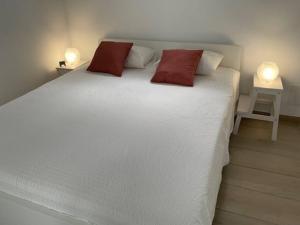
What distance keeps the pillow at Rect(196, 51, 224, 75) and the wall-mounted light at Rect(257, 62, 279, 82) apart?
1.33 feet

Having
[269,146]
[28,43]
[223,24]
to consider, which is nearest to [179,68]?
[223,24]

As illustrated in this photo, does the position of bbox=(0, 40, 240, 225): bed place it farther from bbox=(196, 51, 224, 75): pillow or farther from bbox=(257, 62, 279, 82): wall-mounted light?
bbox=(257, 62, 279, 82): wall-mounted light

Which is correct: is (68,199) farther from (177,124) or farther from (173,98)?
(173,98)

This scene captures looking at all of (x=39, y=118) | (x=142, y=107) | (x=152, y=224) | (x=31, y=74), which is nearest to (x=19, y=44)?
(x=31, y=74)

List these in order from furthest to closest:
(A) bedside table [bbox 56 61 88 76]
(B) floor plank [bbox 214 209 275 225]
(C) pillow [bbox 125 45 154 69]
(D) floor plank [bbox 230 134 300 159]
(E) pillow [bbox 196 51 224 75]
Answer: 1. (A) bedside table [bbox 56 61 88 76]
2. (C) pillow [bbox 125 45 154 69]
3. (E) pillow [bbox 196 51 224 75]
4. (D) floor plank [bbox 230 134 300 159]
5. (B) floor plank [bbox 214 209 275 225]

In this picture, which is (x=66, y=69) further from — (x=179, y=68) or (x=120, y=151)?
(x=120, y=151)

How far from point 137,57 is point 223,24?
93 centimetres

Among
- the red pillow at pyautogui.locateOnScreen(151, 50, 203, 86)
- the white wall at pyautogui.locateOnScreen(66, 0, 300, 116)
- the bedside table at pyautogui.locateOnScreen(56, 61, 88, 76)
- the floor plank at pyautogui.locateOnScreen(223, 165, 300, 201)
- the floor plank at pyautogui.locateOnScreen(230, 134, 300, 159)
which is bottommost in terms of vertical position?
the floor plank at pyautogui.locateOnScreen(223, 165, 300, 201)

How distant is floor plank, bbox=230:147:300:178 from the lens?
6.99 feet

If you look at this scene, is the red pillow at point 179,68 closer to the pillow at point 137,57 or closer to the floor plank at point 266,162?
the pillow at point 137,57

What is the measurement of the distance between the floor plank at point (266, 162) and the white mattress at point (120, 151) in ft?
1.66

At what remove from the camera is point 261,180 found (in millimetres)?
2035

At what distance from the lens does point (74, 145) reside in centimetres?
159

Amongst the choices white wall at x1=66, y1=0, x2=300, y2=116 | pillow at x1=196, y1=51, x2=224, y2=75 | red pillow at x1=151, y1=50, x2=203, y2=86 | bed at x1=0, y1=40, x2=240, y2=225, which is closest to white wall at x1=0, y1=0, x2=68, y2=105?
white wall at x1=66, y1=0, x2=300, y2=116
